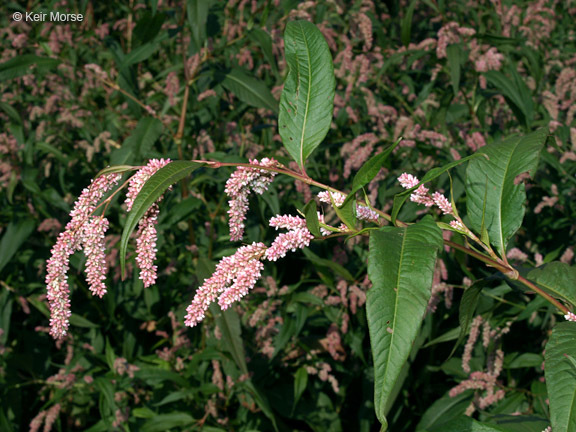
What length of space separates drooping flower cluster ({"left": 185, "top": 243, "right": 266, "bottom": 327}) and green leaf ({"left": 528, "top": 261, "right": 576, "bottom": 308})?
568 millimetres

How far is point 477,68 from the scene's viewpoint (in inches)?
105

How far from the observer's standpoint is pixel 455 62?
2545 mm

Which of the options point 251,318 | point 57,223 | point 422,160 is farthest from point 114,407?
point 422,160

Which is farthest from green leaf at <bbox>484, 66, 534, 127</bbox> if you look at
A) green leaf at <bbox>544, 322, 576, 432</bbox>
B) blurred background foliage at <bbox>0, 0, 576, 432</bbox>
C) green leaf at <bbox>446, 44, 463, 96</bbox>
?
green leaf at <bbox>544, 322, 576, 432</bbox>

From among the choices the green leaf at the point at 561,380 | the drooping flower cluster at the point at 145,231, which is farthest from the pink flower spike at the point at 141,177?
the green leaf at the point at 561,380

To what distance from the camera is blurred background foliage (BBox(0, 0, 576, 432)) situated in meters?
2.54

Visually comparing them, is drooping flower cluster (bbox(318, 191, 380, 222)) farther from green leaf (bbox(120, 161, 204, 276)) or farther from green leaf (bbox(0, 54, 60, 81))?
green leaf (bbox(0, 54, 60, 81))

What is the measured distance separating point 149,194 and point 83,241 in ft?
0.98

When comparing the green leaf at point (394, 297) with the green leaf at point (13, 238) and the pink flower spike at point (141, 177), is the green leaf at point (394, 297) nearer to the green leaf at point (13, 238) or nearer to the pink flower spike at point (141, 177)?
the pink flower spike at point (141, 177)

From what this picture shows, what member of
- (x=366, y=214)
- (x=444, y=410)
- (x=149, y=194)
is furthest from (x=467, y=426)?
(x=444, y=410)

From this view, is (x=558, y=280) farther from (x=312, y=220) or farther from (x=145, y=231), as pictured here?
(x=145, y=231)

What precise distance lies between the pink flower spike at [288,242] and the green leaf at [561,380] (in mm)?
437

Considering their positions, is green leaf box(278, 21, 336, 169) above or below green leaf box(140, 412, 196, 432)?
above

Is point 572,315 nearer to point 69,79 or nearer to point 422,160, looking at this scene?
point 422,160
